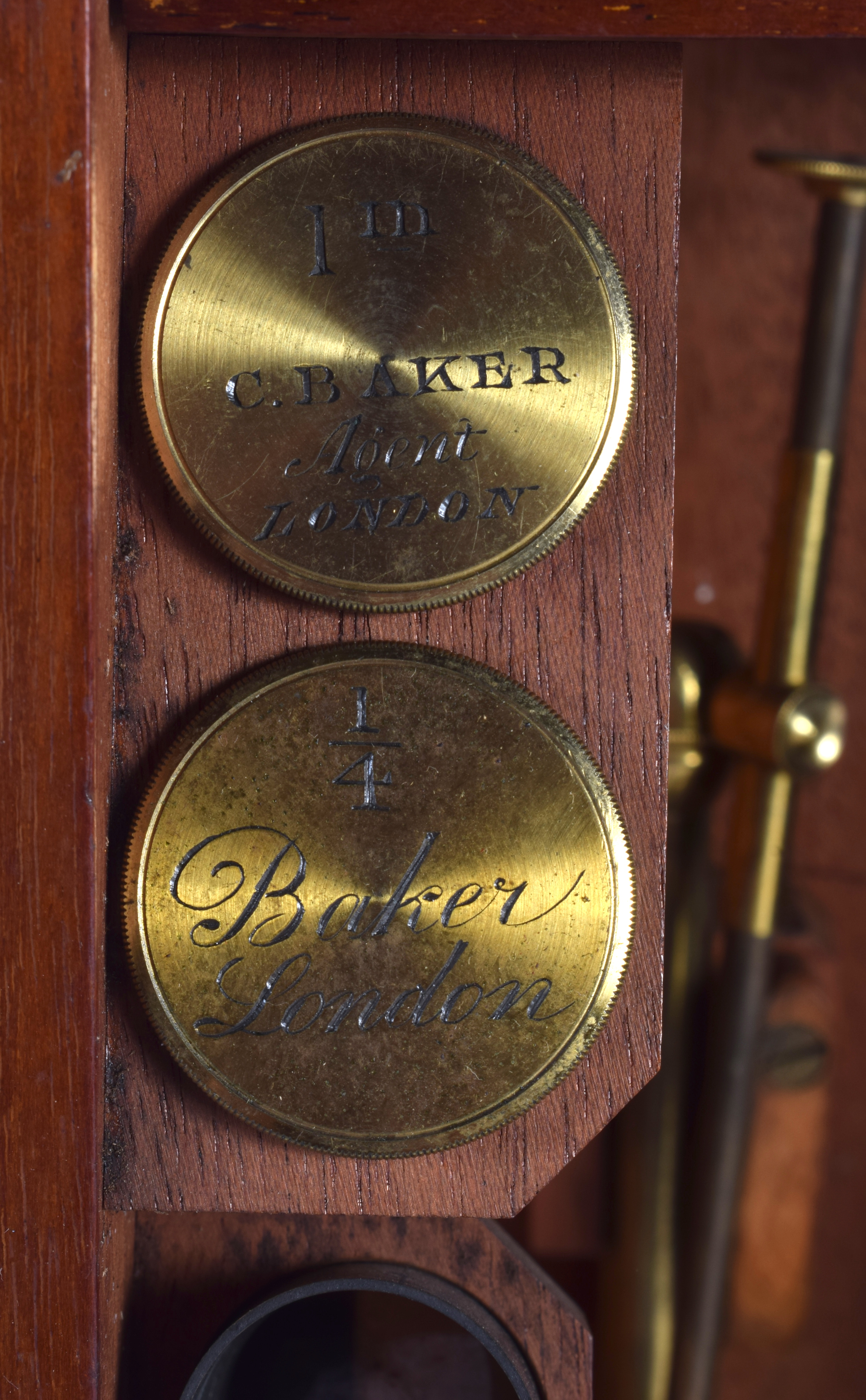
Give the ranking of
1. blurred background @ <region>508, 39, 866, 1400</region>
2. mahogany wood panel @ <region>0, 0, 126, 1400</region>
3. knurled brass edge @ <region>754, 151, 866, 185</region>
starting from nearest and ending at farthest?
mahogany wood panel @ <region>0, 0, 126, 1400</region>, knurled brass edge @ <region>754, 151, 866, 185</region>, blurred background @ <region>508, 39, 866, 1400</region>

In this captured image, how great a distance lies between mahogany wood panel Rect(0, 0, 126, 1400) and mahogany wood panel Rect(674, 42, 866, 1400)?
50 cm

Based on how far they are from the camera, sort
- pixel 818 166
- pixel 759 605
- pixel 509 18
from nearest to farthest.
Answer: pixel 509 18
pixel 818 166
pixel 759 605

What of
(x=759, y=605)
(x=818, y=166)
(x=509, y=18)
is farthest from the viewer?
(x=759, y=605)

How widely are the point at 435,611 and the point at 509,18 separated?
195 millimetres

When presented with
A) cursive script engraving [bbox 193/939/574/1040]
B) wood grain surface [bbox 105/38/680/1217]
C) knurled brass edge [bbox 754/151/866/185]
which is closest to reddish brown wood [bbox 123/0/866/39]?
wood grain surface [bbox 105/38/680/1217]

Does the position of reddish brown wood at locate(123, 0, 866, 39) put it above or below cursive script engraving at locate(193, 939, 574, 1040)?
above

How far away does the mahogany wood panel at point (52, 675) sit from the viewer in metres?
0.39

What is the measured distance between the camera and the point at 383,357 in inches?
16.6

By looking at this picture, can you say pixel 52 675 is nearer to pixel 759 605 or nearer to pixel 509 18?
pixel 509 18

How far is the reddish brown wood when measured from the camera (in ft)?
1.30

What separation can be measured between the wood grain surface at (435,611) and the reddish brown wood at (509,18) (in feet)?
0.07

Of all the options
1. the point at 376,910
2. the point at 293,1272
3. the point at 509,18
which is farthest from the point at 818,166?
the point at 293,1272

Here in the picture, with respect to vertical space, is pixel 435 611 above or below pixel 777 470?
below

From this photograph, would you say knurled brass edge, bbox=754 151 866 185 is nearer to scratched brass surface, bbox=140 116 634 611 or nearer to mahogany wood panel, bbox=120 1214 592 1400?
scratched brass surface, bbox=140 116 634 611
